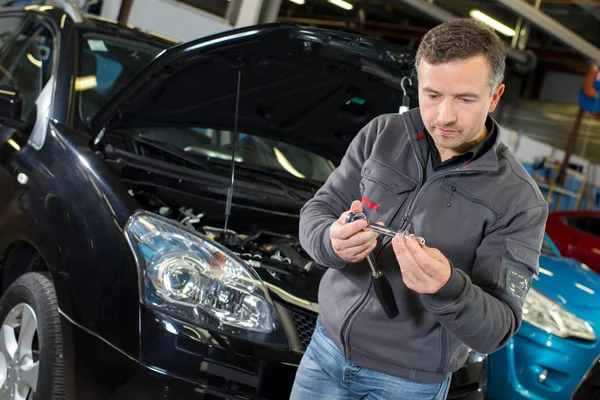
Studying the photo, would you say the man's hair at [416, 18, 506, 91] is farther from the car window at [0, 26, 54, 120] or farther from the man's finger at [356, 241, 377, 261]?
the car window at [0, 26, 54, 120]

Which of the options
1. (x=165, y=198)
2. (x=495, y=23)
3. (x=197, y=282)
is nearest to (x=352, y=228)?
(x=197, y=282)

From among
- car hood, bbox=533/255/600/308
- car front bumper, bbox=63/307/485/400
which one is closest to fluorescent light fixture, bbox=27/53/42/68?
car front bumper, bbox=63/307/485/400

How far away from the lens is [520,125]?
1691 cm

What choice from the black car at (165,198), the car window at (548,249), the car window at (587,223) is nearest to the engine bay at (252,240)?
the black car at (165,198)

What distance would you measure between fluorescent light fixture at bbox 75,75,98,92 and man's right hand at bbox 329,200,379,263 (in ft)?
5.64

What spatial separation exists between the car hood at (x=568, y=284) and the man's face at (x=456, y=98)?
2309 millimetres

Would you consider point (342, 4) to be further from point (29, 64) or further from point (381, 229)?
point (381, 229)

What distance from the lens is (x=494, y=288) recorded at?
1318 millimetres

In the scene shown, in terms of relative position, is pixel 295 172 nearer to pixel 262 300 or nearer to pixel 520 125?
pixel 262 300

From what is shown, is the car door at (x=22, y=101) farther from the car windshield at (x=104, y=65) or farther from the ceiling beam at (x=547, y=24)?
the ceiling beam at (x=547, y=24)

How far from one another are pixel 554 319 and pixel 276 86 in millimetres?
1765

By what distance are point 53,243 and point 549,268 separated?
2807mm

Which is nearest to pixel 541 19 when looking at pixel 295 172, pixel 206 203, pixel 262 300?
pixel 295 172

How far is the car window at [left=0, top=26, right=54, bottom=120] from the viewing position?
2.82 meters
